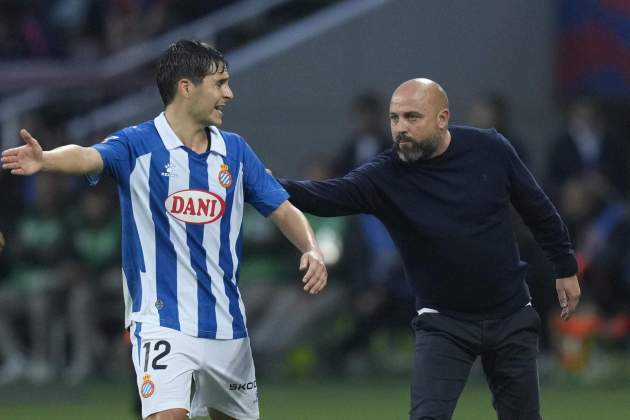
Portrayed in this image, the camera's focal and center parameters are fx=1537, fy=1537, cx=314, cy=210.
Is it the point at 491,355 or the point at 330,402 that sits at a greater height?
the point at 491,355

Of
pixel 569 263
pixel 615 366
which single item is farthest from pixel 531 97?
pixel 569 263

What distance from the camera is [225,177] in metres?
7.37

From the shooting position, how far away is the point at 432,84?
25.8 ft

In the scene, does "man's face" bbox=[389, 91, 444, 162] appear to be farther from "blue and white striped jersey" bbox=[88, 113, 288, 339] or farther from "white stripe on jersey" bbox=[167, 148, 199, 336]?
"white stripe on jersey" bbox=[167, 148, 199, 336]

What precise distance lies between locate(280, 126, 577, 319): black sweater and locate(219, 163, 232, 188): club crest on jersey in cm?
55

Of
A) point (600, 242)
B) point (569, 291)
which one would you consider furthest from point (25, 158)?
point (600, 242)

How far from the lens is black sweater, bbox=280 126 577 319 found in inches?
305

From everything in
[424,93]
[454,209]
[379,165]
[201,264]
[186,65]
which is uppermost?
A: [186,65]

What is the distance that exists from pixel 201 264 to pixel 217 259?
83 mm

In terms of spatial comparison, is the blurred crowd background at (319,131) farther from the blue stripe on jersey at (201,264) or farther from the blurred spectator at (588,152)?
the blue stripe on jersey at (201,264)

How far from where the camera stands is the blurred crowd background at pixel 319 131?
582 inches

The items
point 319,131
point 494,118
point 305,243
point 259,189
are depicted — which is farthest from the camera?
point 319,131

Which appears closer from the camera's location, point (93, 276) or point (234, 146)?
point (234, 146)

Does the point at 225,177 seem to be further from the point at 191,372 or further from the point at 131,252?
the point at 191,372
